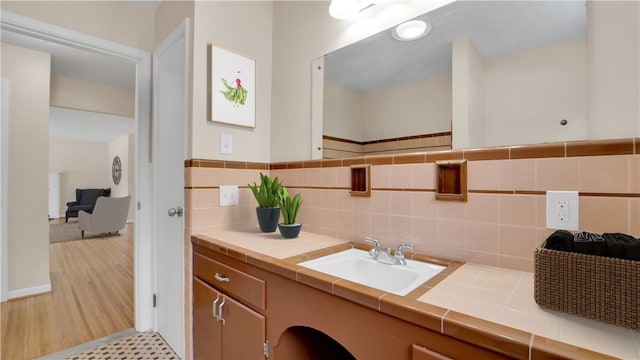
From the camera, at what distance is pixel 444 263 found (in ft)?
3.19

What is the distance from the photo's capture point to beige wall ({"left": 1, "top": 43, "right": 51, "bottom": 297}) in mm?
2561

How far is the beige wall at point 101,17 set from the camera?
160 cm

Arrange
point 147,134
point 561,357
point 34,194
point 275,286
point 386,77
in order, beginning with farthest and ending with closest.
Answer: point 34,194 → point 147,134 → point 386,77 → point 275,286 → point 561,357

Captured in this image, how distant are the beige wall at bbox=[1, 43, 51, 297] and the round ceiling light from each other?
339cm

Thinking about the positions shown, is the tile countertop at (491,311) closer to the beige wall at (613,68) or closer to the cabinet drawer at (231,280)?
the cabinet drawer at (231,280)

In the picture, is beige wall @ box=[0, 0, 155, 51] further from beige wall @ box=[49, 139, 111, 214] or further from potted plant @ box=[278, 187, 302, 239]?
beige wall @ box=[49, 139, 111, 214]

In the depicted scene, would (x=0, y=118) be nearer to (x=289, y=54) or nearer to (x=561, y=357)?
(x=289, y=54)

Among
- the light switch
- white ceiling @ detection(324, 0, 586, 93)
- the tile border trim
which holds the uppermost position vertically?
white ceiling @ detection(324, 0, 586, 93)

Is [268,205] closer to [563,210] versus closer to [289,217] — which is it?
[289,217]

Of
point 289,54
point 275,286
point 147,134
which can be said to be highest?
point 289,54

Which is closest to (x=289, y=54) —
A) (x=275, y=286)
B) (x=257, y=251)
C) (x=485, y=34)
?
(x=485, y=34)

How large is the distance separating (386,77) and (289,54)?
0.72m

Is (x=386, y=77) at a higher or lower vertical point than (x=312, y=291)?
higher

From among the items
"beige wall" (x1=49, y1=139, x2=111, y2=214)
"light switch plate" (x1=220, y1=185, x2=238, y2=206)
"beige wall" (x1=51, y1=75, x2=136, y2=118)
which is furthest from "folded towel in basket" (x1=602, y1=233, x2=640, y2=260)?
"beige wall" (x1=49, y1=139, x2=111, y2=214)
